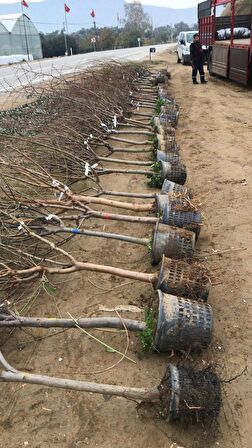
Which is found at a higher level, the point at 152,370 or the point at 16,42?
the point at 16,42

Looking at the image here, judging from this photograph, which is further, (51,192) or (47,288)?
(51,192)

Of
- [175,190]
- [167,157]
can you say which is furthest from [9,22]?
[175,190]

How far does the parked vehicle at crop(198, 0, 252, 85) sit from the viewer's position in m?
12.4

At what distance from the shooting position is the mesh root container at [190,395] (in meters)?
2.34

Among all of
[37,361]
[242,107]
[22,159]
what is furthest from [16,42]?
[37,361]

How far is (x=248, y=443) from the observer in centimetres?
238

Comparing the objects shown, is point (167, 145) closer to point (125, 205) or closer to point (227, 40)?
point (125, 205)

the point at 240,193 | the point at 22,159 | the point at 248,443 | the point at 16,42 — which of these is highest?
the point at 16,42

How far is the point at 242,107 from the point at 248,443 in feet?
31.5

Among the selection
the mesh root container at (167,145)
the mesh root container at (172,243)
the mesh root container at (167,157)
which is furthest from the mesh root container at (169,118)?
the mesh root container at (172,243)

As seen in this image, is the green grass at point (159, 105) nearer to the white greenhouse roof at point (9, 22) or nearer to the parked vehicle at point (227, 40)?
the parked vehicle at point (227, 40)

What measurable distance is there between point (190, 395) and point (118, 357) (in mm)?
822

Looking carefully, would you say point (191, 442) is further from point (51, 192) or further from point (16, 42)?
point (16, 42)

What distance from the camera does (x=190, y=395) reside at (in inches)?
92.1
